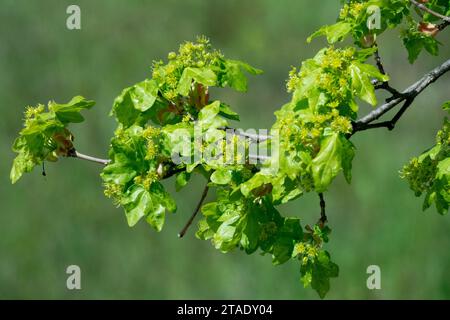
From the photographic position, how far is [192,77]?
1044 millimetres

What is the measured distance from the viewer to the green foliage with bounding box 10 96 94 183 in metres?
1.07

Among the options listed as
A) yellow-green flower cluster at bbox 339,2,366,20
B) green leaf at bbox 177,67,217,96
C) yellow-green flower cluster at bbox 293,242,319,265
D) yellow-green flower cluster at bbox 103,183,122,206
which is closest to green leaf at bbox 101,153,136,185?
yellow-green flower cluster at bbox 103,183,122,206

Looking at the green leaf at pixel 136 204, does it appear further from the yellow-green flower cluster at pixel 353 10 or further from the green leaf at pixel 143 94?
the yellow-green flower cluster at pixel 353 10

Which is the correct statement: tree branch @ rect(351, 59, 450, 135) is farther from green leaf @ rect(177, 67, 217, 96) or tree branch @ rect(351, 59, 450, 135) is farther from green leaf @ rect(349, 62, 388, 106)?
green leaf @ rect(177, 67, 217, 96)

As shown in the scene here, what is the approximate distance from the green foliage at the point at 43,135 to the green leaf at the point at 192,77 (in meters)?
0.16

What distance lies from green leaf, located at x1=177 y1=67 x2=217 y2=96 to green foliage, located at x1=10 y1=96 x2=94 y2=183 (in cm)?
16

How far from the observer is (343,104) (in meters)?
0.93

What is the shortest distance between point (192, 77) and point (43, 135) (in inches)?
9.2

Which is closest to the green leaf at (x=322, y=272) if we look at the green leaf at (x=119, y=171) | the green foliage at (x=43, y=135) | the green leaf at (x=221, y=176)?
the green leaf at (x=221, y=176)

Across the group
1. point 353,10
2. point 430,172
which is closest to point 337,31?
point 353,10

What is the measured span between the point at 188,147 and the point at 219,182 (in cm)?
7

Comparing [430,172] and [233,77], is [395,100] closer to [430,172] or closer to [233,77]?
[430,172]

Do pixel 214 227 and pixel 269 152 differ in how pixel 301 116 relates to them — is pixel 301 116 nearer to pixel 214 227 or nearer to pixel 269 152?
pixel 269 152

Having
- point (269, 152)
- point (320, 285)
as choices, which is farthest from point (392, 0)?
point (320, 285)
